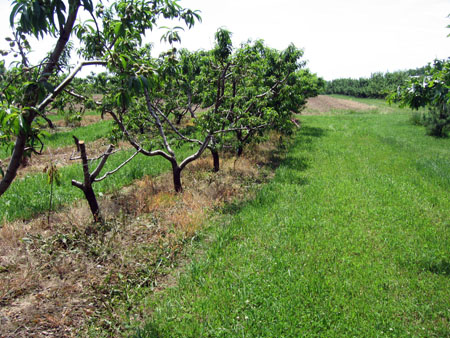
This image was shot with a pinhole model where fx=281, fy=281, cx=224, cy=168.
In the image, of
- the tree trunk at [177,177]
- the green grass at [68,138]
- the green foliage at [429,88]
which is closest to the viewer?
the green foliage at [429,88]

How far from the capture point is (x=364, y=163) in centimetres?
964

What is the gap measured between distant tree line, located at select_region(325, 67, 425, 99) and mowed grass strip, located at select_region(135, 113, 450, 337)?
5434 centimetres

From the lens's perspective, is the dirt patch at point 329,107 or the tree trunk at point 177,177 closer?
the tree trunk at point 177,177

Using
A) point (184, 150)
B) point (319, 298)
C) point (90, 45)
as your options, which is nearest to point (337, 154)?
point (184, 150)

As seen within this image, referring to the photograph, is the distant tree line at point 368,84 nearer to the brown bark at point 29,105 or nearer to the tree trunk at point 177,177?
the tree trunk at point 177,177

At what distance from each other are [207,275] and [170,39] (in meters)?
3.25

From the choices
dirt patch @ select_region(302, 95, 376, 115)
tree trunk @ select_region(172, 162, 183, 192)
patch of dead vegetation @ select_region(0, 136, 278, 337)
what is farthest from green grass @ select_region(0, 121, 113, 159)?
dirt patch @ select_region(302, 95, 376, 115)

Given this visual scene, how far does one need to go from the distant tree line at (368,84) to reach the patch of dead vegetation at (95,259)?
5719 centimetres

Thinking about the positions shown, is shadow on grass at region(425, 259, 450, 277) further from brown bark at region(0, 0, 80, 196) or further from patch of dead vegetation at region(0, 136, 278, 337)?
brown bark at region(0, 0, 80, 196)

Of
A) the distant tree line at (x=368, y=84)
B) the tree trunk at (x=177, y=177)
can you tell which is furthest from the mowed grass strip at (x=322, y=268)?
the distant tree line at (x=368, y=84)

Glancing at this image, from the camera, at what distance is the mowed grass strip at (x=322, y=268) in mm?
3145

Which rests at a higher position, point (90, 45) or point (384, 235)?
point (90, 45)

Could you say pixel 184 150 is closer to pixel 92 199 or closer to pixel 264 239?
pixel 92 199

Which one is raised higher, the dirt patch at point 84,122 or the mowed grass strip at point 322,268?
the dirt patch at point 84,122
